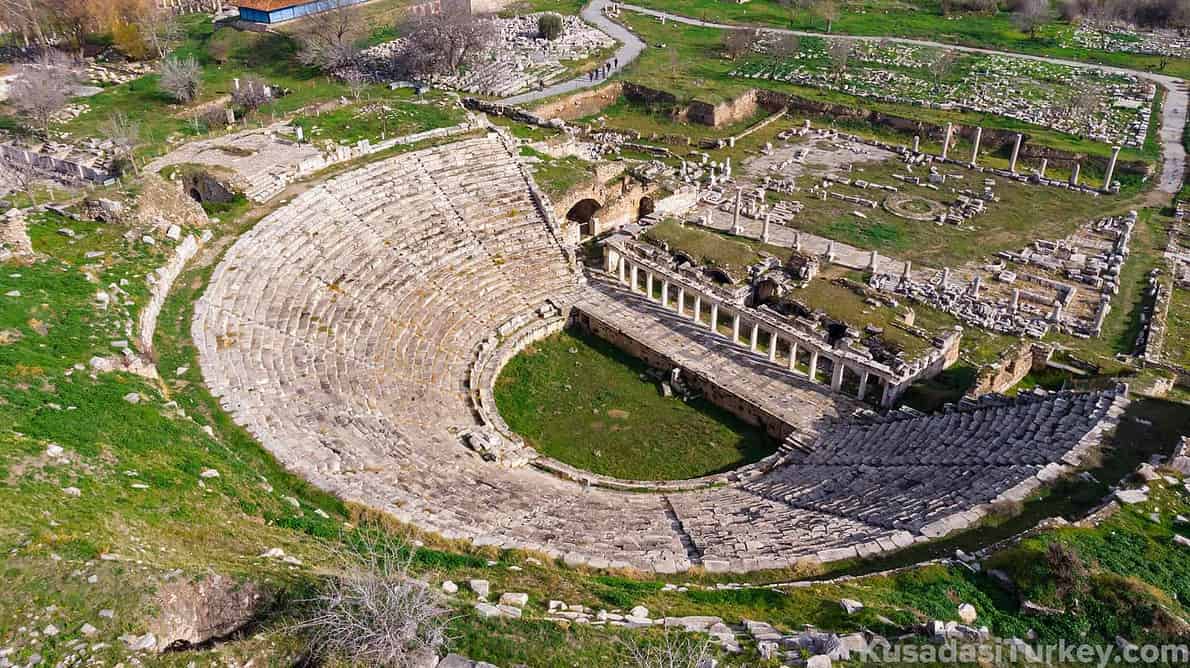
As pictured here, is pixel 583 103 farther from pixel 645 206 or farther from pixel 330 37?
pixel 330 37

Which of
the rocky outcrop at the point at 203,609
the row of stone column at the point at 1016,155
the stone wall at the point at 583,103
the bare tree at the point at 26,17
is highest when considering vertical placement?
the bare tree at the point at 26,17

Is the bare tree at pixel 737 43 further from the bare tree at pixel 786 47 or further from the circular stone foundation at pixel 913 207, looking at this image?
the circular stone foundation at pixel 913 207

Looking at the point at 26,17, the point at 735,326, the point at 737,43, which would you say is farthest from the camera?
the point at 737,43

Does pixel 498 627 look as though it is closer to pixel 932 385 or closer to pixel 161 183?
pixel 932 385

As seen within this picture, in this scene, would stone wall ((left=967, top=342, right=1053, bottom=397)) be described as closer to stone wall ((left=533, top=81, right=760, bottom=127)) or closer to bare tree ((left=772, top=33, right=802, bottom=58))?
stone wall ((left=533, top=81, right=760, bottom=127))

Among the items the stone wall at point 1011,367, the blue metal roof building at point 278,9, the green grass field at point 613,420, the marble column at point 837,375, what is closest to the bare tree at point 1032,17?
the stone wall at point 1011,367

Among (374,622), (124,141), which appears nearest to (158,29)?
(124,141)
